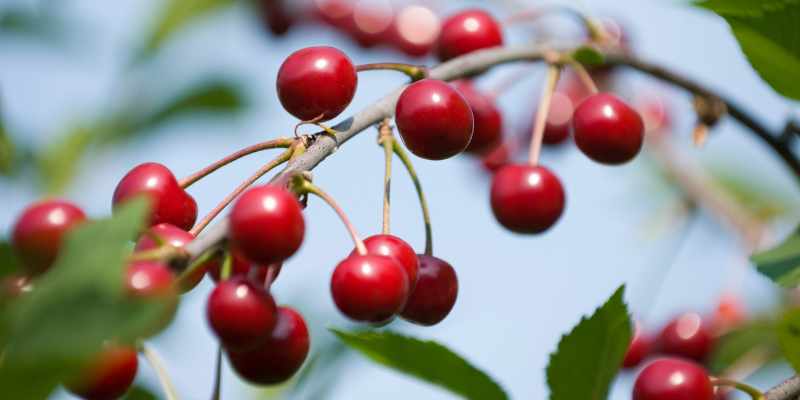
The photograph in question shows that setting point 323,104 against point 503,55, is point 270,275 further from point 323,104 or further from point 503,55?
point 503,55

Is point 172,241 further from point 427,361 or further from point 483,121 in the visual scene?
point 483,121

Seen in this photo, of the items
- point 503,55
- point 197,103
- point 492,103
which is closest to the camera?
point 503,55

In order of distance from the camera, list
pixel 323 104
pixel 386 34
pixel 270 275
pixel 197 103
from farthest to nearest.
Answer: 1. pixel 386 34
2. pixel 197 103
3. pixel 323 104
4. pixel 270 275

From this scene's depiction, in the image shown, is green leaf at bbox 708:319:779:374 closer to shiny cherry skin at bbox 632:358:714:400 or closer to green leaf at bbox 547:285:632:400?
shiny cherry skin at bbox 632:358:714:400

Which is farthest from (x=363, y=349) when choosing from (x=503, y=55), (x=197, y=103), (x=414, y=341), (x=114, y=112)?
(x=114, y=112)

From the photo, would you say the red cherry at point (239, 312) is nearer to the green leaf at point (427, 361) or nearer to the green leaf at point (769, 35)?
the green leaf at point (427, 361)

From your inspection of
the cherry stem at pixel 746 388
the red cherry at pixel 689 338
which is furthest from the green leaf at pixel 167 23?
the cherry stem at pixel 746 388

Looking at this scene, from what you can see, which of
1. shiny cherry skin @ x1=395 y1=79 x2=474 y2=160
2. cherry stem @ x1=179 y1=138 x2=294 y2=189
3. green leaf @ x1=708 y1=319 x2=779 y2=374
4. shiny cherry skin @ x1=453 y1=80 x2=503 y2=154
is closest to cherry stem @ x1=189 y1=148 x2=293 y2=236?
cherry stem @ x1=179 y1=138 x2=294 y2=189
